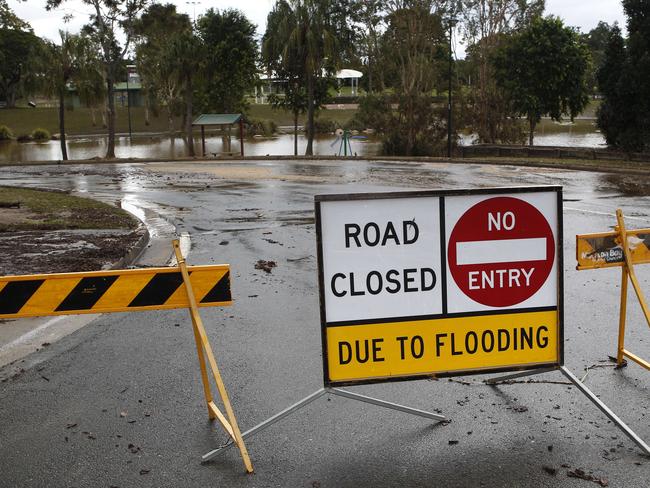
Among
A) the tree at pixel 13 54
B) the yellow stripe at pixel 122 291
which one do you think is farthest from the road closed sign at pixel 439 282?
the tree at pixel 13 54

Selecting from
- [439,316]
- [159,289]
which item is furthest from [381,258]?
[159,289]

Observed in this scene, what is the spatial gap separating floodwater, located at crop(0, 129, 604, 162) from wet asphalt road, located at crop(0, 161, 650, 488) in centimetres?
3759

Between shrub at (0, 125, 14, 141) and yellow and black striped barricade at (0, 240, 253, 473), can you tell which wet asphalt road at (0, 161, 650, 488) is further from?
shrub at (0, 125, 14, 141)

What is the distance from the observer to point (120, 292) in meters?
4.92

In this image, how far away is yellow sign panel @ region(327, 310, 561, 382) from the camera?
4.89 metres

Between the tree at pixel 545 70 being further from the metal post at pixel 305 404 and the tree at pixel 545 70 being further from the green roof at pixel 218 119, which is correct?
the metal post at pixel 305 404

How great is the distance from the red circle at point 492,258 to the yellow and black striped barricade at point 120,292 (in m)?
1.48

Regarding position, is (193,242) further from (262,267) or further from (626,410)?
(626,410)

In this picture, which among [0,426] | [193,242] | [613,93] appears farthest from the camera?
[613,93]

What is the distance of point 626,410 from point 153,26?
45.6 m

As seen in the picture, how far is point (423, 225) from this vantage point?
4.91m

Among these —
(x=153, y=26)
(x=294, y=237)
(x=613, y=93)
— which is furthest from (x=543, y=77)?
(x=294, y=237)

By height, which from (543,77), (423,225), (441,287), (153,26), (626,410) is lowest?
(626,410)

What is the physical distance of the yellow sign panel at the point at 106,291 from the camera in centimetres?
485
